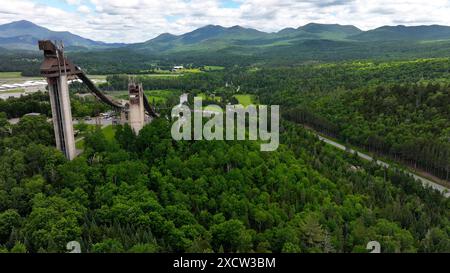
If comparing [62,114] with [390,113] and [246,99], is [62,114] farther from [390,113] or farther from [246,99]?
[246,99]

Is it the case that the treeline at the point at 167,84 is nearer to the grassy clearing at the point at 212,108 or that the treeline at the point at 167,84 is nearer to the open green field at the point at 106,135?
the grassy clearing at the point at 212,108

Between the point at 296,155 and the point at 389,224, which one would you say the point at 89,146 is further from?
the point at 389,224

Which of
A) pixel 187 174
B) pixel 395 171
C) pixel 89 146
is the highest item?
pixel 89 146

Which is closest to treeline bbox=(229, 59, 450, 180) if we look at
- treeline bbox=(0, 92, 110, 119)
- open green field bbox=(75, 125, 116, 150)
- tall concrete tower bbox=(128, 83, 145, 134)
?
tall concrete tower bbox=(128, 83, 145, 134)

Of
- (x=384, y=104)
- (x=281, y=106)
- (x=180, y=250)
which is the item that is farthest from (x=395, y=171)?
(x=281, y=106)

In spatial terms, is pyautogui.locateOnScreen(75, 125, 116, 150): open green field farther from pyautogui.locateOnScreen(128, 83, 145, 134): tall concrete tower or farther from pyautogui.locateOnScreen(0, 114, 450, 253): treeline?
pyautogui.locateOnScreen(128, 83, 145, 134): tall concrete tower

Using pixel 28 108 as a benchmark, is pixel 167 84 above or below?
below

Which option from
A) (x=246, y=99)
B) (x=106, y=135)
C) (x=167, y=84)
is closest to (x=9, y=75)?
(x=167, y=84)
